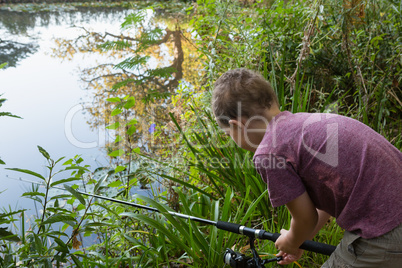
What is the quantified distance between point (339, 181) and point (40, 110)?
172 inches

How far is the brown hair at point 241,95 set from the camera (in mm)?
1467

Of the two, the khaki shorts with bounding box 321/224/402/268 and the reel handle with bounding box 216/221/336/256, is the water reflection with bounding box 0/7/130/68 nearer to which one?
the reel handle with bounding box 216/221/336/256

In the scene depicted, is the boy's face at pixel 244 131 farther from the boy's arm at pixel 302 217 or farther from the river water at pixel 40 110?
the river water at pixel 40 110

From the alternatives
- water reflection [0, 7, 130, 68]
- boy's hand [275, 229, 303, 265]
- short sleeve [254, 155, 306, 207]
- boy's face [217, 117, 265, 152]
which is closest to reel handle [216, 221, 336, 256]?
boy's hand [275, 229, 303, 265]

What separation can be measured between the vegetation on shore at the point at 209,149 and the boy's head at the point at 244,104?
592mm

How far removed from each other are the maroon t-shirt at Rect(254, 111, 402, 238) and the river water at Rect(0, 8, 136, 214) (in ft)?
4.45

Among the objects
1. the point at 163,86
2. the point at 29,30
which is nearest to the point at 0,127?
the point at 163,86

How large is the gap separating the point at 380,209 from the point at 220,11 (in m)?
2.30

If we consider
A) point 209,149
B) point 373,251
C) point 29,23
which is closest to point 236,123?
point 373,251

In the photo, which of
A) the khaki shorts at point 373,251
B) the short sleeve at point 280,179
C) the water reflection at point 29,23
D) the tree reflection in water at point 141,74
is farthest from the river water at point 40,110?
the khaki shorts at point 373,251

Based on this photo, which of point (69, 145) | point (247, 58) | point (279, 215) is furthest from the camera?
point (69, 145)

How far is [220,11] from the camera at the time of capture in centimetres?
323

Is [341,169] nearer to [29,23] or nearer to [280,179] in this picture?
[280,179]

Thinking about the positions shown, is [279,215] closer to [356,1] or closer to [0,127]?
[356,1]
